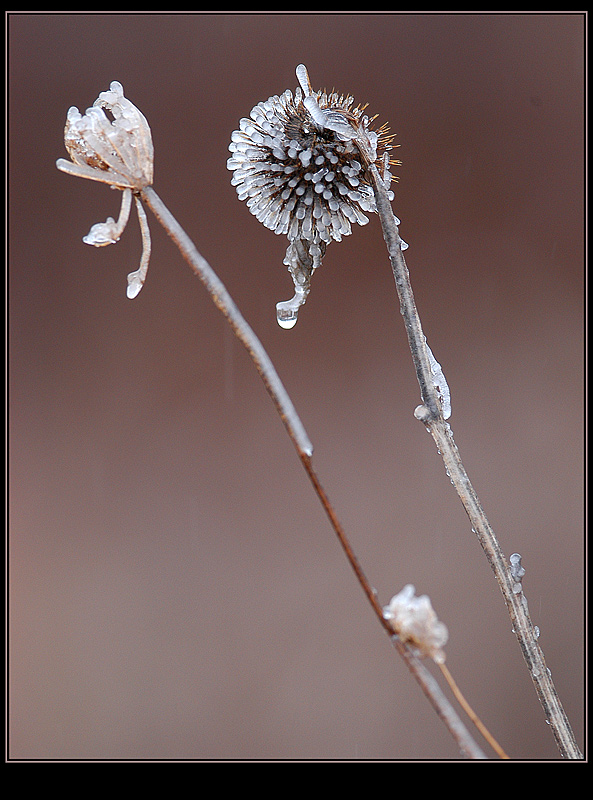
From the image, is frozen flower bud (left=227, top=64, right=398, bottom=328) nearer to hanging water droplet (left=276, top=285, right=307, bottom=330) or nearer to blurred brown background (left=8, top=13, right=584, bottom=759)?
hanging water droplet (left=276, top=285, right=307, bottom=330)

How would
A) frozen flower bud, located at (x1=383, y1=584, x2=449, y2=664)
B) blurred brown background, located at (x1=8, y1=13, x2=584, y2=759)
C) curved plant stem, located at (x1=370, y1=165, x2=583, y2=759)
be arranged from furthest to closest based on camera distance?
blurred brown background, located at (x1=8, y1=13, x2=584, y2=759)
curved plant stem, located at (x1=370, y1=165, x2=583, y2=759)
frozen flower bud, located at (x1=383, y1=584, x2=449, y2=664)

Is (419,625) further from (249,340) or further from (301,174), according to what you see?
(301,174)

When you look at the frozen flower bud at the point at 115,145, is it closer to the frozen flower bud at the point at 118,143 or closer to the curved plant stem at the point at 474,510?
the frozen flower bud at the point at 118,143

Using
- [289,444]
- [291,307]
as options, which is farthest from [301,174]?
[289,444]

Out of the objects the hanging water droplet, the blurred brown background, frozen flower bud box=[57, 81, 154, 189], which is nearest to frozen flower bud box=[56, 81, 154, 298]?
frozen flower bud box=[57, 81, 154, 189]

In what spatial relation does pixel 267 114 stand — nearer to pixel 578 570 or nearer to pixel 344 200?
pixel 344 200

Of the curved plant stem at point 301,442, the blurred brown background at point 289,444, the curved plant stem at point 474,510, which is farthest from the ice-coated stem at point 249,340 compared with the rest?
the blurred brown background at point 289,444

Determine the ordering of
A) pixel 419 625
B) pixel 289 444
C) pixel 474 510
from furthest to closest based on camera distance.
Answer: pixel 289 444
pixel 474 510
pixel 419 625
